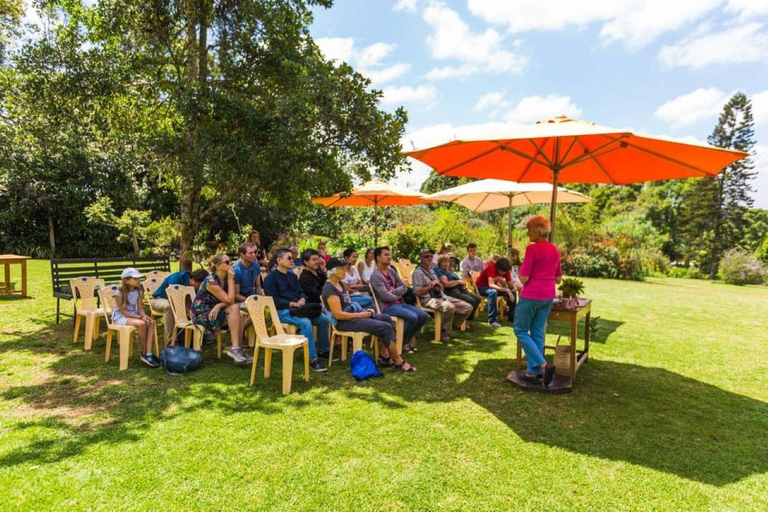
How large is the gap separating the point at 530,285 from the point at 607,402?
126 centimetres

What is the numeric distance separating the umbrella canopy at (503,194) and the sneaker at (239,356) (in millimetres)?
5108

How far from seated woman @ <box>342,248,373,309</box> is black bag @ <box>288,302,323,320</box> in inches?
34.5

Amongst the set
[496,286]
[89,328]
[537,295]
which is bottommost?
[89,328]

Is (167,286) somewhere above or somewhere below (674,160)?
below

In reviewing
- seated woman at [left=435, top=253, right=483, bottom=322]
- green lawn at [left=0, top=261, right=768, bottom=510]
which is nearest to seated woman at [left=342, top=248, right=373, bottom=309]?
green lawn at [left=0, top=261, right=768, bottom=510]

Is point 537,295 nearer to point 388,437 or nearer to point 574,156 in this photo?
point 388,437

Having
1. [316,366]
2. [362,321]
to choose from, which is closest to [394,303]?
[362,321]

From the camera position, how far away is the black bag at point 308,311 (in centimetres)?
514

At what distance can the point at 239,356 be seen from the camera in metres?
5.16

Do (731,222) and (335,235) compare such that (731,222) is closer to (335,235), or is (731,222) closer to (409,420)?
(335,235)

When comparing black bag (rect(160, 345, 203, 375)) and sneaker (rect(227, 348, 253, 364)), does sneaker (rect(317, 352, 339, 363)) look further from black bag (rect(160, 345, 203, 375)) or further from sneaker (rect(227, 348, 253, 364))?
black bag (rect(160, 345, 203, 375))

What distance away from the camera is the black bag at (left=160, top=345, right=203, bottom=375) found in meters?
4.82

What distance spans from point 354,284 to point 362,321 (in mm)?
1990

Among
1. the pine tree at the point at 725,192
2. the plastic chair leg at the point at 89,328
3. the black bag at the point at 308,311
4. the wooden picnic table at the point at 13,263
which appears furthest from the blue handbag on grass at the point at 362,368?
the pine tree at the point at 725,192
